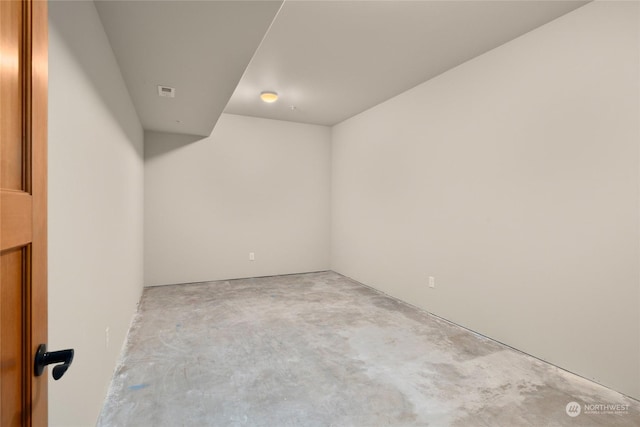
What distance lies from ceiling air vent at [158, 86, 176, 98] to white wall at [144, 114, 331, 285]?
1785 millimetres

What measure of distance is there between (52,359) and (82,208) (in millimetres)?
988

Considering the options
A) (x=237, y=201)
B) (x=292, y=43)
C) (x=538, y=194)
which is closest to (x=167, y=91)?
(x=292, y=43)

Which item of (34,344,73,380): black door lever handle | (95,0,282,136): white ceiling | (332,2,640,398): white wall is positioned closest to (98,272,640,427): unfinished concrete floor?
(332,2,640,398): white wall

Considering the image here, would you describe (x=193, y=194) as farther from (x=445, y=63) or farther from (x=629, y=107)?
(x=629, y=107)

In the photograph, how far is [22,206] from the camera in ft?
2.01

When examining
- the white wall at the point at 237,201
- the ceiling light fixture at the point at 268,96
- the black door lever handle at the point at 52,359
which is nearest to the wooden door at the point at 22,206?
the black door lever handle at the point at 52,359

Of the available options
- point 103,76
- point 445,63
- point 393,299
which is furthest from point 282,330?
point 445,63

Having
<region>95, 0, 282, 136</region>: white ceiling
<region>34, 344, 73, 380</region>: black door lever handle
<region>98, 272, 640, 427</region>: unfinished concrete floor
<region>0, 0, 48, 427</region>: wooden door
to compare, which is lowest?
<region>98, 272, 640, 427</region>: unfinished concrete floor

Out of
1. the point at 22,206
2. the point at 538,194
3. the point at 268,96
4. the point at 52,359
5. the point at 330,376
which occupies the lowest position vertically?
the point at 330,376

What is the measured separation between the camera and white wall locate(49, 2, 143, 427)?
3.78ft

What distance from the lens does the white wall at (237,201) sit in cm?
468

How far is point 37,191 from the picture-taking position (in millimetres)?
685

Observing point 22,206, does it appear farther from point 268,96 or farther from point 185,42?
point 268,96

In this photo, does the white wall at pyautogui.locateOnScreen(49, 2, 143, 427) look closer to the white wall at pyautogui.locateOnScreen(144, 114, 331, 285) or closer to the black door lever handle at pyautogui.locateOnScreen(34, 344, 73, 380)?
the black door lever handle at pyautogui.locateOnScreen(34, 344, 73, 380)
